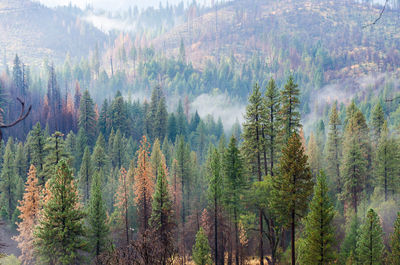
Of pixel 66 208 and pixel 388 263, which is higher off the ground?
pixel 66 208

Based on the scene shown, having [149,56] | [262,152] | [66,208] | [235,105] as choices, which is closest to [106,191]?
[66,208]

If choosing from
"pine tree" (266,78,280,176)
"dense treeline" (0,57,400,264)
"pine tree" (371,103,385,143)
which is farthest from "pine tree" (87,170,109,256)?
"pine tree" (371,103,385,143)

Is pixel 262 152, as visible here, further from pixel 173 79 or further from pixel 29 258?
pixel 173 79

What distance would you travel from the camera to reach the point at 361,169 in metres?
38.5

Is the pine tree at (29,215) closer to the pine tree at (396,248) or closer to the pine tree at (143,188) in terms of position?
the pine tree at (143,188)

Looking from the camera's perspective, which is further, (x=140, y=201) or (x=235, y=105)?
(x=235, y=105)

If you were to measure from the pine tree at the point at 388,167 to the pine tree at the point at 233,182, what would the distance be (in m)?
19.3

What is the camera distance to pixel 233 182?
31000mm

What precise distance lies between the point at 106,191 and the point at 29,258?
61.3 ft

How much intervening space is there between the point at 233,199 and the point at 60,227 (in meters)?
14.7

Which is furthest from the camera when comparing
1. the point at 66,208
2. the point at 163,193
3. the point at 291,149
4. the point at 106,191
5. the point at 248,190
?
the point at 106,191

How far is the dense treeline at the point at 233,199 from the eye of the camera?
78.5ft

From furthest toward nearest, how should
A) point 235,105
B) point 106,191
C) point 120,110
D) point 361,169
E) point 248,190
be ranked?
point 235,105
point 120,110
point 106,191
point 361,169
point 248,190

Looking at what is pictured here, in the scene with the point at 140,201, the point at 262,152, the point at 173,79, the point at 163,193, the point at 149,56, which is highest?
the point at 149,56
